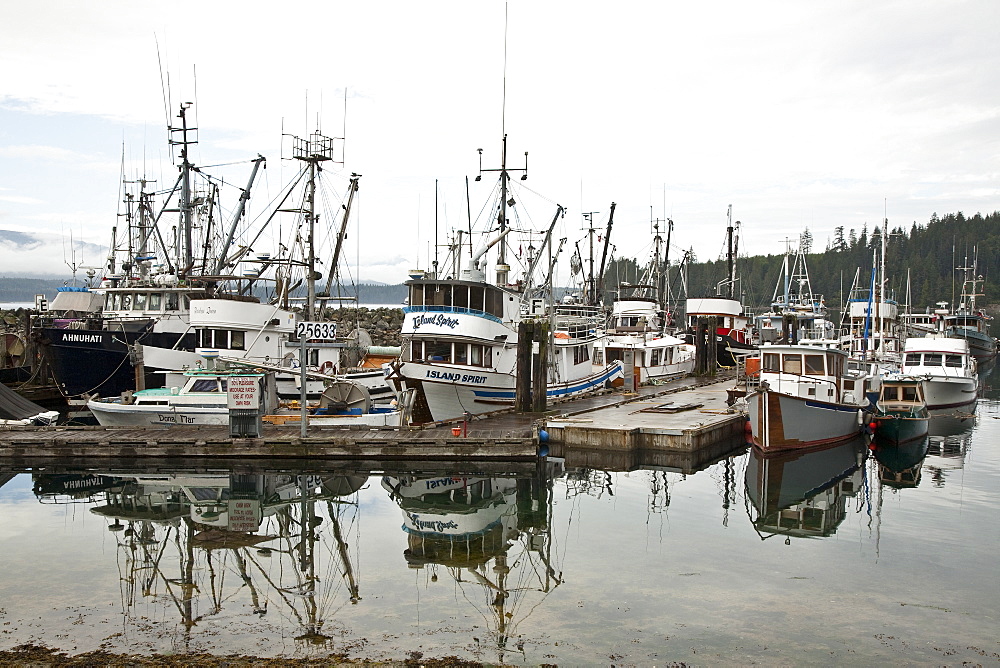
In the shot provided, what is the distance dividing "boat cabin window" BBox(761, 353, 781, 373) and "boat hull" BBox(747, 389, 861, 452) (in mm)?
1968

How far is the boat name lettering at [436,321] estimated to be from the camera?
29.1 meters

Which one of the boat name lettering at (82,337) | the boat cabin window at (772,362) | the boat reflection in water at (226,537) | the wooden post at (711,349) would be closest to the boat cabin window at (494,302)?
the boat reflection in water at (226,537)

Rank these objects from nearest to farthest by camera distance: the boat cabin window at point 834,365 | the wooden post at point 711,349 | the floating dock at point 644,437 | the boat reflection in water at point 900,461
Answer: the boat reflection in water at point 900,461
the floating dock at point 644,437
the boat cabin window at point 834,365
the wooden post at point 711,349

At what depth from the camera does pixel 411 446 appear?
24.2 meters

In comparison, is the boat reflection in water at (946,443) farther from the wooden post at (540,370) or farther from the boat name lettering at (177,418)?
the boat name lettering at (177,418)

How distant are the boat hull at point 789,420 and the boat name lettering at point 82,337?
25.3m

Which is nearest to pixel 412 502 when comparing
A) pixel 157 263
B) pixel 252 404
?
pixel 252 404

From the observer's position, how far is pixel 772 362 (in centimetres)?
2873

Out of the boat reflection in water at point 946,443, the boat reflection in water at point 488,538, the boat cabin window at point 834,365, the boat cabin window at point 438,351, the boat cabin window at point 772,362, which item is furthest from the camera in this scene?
the boat cabin window at point 438,351

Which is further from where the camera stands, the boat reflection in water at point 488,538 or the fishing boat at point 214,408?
the fishing boat at point 214,408

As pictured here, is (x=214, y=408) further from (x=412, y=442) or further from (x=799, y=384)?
(x=799, y=384)

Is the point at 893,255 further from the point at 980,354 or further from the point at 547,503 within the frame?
the point at 547,503

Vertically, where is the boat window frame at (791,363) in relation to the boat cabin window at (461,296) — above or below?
below

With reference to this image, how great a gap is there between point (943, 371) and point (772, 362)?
1675 cm
